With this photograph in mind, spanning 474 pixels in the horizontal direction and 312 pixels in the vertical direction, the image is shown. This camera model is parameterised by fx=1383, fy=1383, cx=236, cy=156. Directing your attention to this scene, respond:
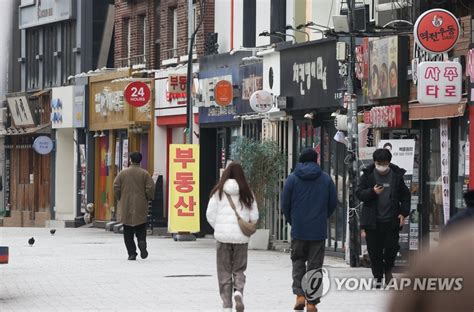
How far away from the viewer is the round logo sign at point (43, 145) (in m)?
46.1

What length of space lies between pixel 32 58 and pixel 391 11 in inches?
1197

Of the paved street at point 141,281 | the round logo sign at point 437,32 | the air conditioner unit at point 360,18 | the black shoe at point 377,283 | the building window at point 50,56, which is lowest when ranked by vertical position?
the paved street at point 141,281

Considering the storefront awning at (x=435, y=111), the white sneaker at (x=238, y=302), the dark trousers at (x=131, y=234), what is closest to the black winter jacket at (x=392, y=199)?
the storefront awning at (x=435, y=111)

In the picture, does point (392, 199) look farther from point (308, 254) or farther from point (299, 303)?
point (299, 303)

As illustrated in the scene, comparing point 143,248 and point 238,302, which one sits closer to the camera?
point 238,302

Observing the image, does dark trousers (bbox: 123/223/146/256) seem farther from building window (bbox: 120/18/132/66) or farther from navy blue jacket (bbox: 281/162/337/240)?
building window (bbox: 120/18/132/66)

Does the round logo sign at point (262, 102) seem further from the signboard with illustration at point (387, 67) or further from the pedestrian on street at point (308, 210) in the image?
the pedestrian on street at point (308, 210)

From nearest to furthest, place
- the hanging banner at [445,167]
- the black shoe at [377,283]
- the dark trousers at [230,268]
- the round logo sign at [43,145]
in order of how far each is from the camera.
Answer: the dark trousers at [230,268] → the black shoe at [377,283] → the hanging banner at [445,167] → the round logo sign at [43,145]

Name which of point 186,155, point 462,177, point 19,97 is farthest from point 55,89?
point 462,177

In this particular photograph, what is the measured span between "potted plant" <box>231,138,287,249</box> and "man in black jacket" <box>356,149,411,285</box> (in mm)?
9788

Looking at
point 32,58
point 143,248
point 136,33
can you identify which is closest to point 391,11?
point 143,248

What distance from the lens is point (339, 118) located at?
931 inches

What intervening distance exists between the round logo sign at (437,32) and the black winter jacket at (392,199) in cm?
268

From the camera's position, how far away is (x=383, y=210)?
1755cm
